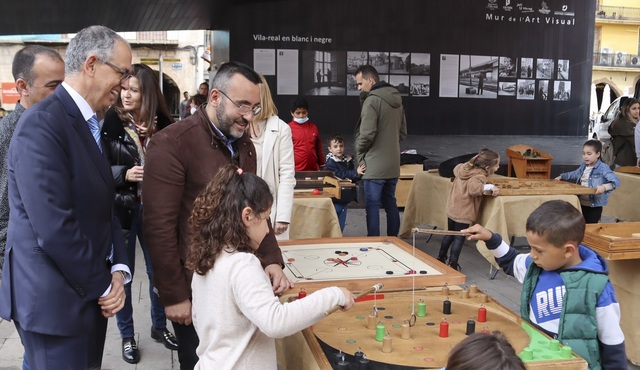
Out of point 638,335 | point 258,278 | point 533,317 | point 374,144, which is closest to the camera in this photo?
point 258,278

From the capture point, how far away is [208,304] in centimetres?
194

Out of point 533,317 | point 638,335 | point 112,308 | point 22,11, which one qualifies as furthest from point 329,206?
point 22,11

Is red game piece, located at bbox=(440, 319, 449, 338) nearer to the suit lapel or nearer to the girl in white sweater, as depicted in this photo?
the girl in white sweater

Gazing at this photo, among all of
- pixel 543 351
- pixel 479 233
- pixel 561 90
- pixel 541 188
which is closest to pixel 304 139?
pixel 541 188

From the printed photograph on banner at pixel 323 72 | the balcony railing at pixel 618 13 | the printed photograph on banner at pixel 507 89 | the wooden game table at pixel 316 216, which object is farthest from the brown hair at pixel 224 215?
the balcony railing at pixel 618 13

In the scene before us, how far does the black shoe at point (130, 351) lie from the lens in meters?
3.75

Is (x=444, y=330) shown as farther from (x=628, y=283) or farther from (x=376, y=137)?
(x=376, y=137)

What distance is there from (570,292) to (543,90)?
1271 cm

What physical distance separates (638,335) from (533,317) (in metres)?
1.72

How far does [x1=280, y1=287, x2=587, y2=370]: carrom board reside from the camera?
1971 mm

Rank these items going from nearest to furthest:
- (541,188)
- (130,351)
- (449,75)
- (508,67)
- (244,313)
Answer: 1. (244,313)
2. (130,351)
3. (541,188)
4. (449,75)
5. (508,67)

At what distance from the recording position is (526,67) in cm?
1380

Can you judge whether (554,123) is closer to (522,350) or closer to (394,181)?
(394,181)

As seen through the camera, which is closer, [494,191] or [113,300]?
[113,300]
